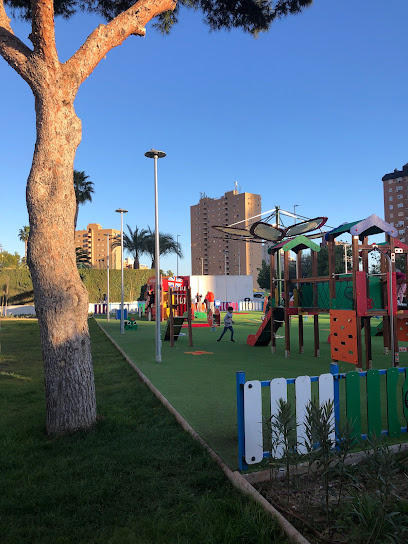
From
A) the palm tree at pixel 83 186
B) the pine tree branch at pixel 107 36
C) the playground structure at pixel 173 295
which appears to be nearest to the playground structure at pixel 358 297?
the pine tree branch at pixel 107 36

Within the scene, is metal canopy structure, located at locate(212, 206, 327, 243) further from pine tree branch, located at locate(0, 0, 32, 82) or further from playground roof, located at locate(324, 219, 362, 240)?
pine tree branch, located at locate(0, 0, 32, 82)

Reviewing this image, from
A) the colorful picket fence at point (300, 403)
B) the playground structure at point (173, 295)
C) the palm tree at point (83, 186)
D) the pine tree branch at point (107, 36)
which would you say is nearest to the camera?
the colorful picket fence at point (300, 403)

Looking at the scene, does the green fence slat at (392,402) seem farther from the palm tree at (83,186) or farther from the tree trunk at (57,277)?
the palm tree at (83,186)

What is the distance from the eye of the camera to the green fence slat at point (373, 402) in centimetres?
478

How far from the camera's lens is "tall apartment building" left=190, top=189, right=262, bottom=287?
5197 inches

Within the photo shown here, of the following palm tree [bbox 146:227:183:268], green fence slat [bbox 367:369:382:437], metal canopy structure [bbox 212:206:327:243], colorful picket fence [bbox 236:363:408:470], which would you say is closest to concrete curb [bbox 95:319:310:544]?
colorful picket fence [bbox 236:363:408:470]

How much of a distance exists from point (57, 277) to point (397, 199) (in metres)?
108

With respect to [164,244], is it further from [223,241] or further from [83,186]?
[223,241]

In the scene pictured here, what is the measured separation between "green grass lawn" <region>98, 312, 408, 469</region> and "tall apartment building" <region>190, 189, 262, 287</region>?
361ft

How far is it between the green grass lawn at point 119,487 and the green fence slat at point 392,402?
2.15m

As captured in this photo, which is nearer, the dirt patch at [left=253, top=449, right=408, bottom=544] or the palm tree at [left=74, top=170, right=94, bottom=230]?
the dirt patch at [left=253, top=449, right=408, bottom=544]

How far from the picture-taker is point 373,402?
482 centimetres

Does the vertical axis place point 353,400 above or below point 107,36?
below

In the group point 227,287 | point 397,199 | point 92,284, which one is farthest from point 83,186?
point 397,199
